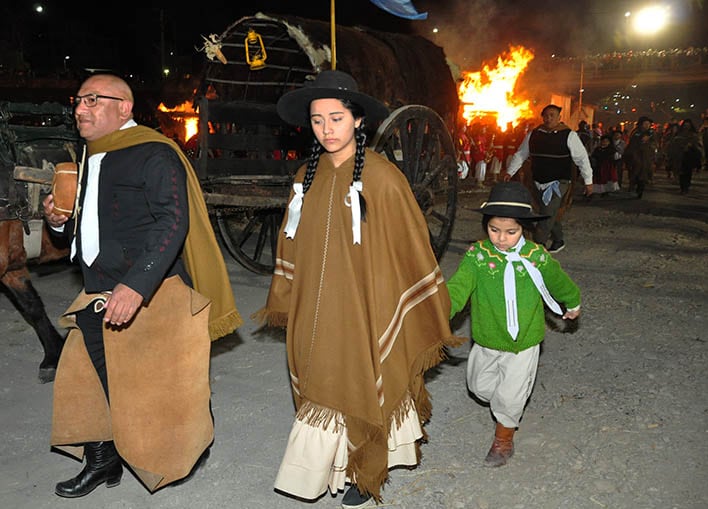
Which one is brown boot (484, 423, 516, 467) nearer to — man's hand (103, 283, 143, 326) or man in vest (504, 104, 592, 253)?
man's hand (103, 283, 143, 326)

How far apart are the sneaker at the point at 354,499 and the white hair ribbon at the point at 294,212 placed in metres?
1.24

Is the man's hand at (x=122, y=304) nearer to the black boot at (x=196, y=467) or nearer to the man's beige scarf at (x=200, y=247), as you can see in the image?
the man's beige scarf at (x=200, y=247)

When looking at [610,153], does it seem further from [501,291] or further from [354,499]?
[354,499]

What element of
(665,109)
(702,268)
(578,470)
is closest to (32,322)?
(578,470)

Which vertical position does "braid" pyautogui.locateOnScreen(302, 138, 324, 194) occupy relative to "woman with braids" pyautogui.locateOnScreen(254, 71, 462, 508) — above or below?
above

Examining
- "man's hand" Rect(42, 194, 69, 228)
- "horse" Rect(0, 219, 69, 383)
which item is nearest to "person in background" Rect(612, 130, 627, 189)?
"horse" Rect(0, 219, 69, 383)

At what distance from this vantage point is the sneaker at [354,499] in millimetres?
2926

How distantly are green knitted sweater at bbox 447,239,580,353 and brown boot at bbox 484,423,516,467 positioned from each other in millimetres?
458

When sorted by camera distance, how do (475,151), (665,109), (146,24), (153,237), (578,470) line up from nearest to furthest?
(153,237), (578,470), (475,151), (146,24), (665,109)

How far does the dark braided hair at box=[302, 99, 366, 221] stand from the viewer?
2.62 meters

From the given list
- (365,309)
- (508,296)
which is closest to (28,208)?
(365,309)

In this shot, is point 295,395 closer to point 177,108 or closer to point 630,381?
point 630,381

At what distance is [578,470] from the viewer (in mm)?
3238

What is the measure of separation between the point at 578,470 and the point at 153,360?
222cm
